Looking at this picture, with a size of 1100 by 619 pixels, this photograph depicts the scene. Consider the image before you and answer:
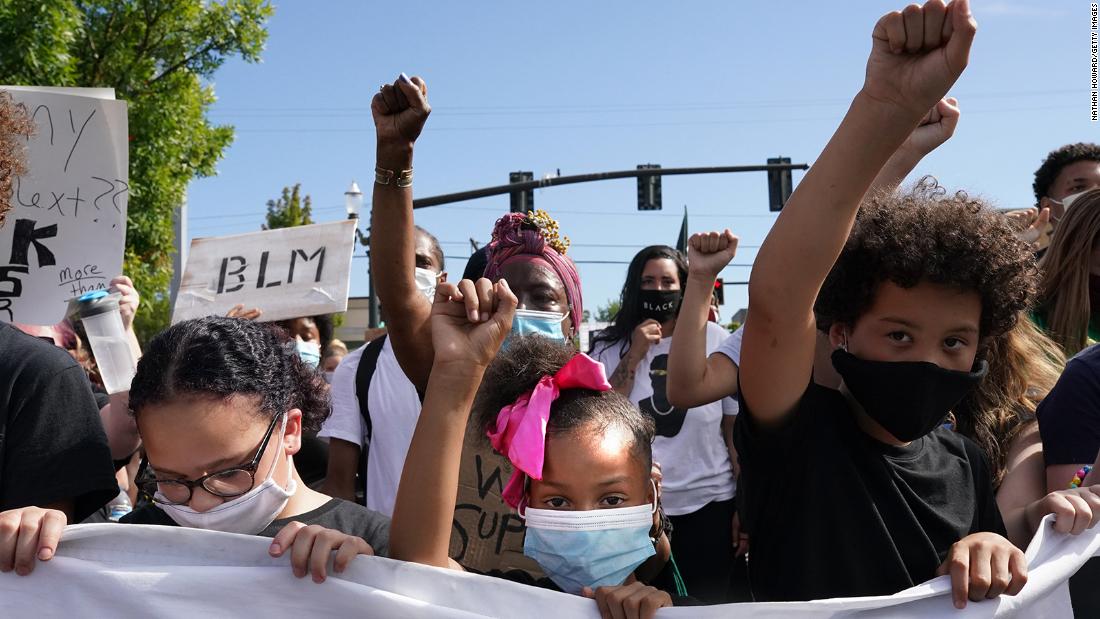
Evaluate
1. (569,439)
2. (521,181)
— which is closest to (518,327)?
(569,439)

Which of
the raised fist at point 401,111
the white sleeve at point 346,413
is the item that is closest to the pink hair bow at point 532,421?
the raised fist at point 401,111

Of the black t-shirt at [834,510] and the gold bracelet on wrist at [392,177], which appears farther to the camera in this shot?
the gold bracelet on wrist at [392,177]

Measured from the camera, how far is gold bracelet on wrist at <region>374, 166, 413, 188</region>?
2.63 m

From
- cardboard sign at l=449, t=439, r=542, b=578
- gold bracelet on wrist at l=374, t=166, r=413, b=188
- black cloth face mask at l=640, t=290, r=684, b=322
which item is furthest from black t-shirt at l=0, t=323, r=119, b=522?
black cloth face mask at l=640, t=290, r=684, b=322

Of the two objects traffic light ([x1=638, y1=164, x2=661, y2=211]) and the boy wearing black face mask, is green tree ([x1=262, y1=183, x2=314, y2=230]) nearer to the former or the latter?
traffic light ([x1=638, y1=164, x2=661, y2=211])

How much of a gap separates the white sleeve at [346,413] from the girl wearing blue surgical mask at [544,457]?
3.77 ft

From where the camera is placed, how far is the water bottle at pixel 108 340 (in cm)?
322

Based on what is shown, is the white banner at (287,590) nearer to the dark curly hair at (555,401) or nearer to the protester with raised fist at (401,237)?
the dark curly hair at (555,401)

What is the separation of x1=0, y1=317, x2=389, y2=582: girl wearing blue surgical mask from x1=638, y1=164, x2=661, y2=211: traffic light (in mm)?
16332

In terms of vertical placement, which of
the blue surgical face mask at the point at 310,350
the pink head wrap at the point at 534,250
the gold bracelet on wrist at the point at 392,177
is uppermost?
the gold bracelet on wrist at the point at 392,177

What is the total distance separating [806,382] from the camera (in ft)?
6.92

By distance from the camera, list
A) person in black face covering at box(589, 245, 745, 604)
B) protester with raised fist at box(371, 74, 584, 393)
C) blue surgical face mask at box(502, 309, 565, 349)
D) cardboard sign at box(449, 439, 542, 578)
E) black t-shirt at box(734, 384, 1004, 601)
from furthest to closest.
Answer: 1. person in black face covering at box(589, 245, 745, 604)
2. blue surgical face mask at box(502, 309, 565, 349)
3. cardboard sign at box(449, 439, 542, 578)
4. protester with raised fist at box(371, 74, 584, 393)
5. black t-shirt at box(734, 384, 1004, 601)

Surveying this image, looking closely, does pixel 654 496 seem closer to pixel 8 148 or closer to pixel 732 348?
pixel 732 348

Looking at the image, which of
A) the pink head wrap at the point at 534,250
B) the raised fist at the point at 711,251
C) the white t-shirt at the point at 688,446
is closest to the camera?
the raised fist at the point at 711,251
